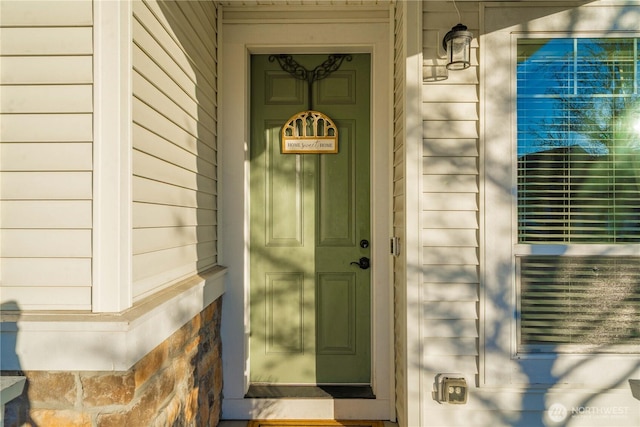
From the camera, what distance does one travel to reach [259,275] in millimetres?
2551

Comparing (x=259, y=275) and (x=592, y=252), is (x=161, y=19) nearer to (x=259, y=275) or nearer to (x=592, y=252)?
(x=259, y=275)

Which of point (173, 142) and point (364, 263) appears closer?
point (173, 142)

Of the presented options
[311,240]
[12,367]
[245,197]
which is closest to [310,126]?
[245,197]

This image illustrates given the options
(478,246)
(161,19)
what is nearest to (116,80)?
(161,19)

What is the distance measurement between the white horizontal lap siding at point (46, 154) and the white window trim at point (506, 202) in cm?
186

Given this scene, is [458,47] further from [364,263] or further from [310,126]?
[364,263]

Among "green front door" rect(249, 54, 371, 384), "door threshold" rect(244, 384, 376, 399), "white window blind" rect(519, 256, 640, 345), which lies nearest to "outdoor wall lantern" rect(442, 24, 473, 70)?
"green front door" rect(249, 54, 371, 384)

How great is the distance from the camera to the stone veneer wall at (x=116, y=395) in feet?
3.91

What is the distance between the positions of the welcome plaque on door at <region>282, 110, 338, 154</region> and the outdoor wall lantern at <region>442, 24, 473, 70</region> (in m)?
0.91

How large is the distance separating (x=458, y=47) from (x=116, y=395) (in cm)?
216

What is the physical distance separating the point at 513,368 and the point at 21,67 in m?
2.59

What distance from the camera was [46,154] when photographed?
1.22 metres

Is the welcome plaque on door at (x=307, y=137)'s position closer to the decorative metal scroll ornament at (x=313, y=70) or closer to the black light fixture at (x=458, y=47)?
the decorative metal scroll ornament at (x=313, y=70)

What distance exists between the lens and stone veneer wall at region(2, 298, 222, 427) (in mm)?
1191
